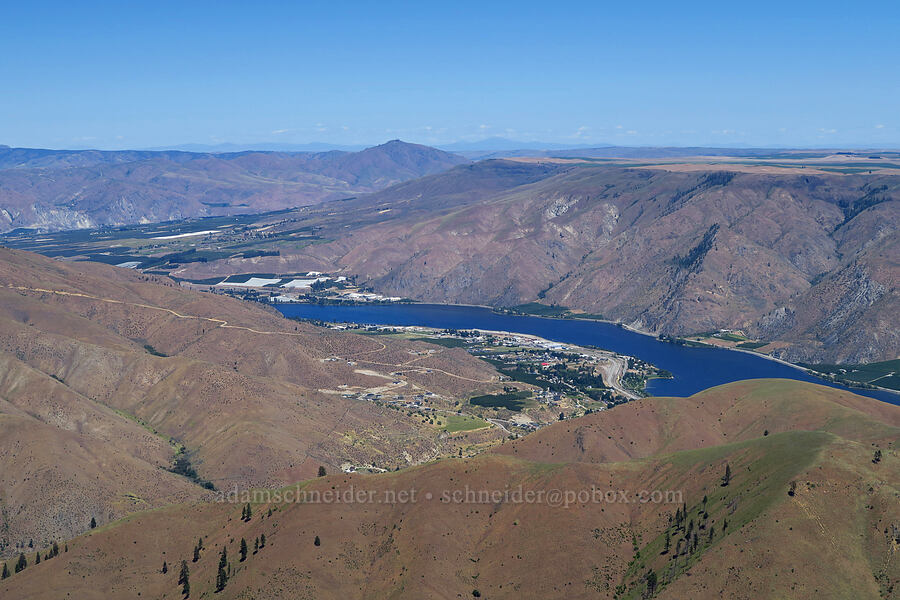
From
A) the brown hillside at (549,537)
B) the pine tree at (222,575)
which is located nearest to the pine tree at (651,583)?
the brown hillside at (549,537)

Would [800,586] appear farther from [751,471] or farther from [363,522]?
[363,522]

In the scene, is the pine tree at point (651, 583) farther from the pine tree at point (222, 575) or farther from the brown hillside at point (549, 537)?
the pine tree at point (222, 575)

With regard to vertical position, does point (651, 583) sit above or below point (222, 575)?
above

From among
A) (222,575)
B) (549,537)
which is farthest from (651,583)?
(222,575)

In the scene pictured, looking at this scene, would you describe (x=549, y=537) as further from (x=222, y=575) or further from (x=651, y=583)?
(x=222, y=575)

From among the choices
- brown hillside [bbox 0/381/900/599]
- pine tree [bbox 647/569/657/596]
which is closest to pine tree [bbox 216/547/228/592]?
brown hillside [bbox 0/381/900/599]

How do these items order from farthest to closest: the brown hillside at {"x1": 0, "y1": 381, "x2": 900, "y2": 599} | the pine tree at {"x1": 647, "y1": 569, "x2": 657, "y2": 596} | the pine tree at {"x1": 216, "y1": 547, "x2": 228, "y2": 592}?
the pine tree at {"x1": 216, "y1": 547, "x2": 228, "y2": 592}
the pine tree at {"x1": 647, "y1": 569, "x2": 657, "y2": 596}
the brown hillside at {"x1": 0, "y1": 381, "x2": 900, "y2": 599}

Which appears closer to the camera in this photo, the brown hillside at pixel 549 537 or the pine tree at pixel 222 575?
the brown hillside at pixel 549 537

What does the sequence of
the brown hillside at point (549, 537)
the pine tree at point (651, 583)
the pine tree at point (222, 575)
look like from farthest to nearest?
the pine tree at point (222, 575) < the pine tree at point (651, 583) < the brown hillside at point (549, 537)

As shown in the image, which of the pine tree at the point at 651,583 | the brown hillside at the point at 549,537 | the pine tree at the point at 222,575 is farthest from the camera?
the pine tree at the point at 222,575

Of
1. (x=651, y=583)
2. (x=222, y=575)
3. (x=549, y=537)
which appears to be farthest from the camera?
(x=549, y=537)

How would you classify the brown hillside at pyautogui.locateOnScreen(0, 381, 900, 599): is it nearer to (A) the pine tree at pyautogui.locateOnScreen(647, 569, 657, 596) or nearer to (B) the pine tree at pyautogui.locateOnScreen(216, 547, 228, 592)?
(B) the pine tree at pyautogui.locateOnScreen(216, 547, 228, 592)
